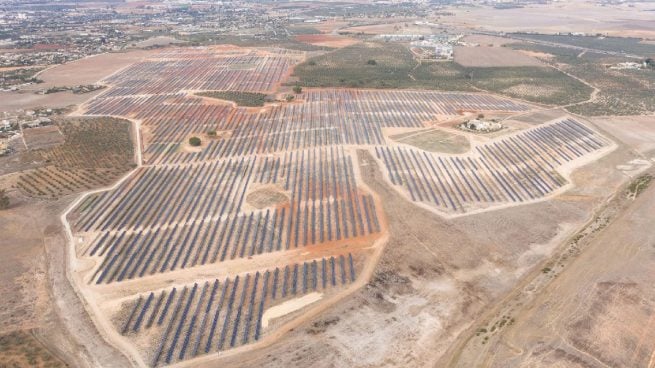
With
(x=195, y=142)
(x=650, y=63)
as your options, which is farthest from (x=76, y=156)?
(x=650, y=63)

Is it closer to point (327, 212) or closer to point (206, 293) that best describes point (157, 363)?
point (206, 293)

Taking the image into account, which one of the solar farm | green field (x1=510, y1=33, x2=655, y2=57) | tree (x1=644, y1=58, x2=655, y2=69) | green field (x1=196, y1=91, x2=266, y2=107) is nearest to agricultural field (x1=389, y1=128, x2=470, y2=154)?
the solar farm

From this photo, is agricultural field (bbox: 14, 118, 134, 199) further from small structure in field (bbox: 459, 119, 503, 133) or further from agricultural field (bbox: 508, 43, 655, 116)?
agricultural field (bbox: 508, 43, 655, 116)

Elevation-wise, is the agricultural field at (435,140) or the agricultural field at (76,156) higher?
the agricultural field at (435,140)

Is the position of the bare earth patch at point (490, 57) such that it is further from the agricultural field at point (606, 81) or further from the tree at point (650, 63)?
the tree at point (650, 63)

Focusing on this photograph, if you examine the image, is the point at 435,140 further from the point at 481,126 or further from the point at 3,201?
the point at 3,201

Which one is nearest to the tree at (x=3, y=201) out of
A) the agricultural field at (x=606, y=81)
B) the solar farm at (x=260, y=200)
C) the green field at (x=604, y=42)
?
the solar farm at (x=260, y=200)

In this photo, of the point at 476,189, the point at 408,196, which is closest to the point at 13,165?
the point at 408,196

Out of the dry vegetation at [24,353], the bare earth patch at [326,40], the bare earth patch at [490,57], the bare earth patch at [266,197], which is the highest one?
the bare earth patch at [326,40]
